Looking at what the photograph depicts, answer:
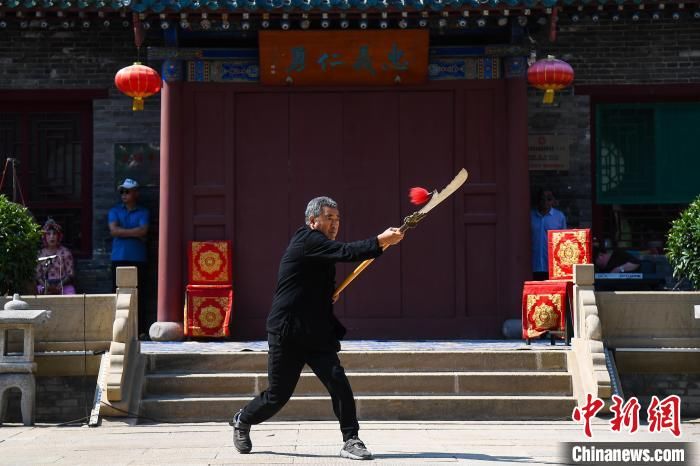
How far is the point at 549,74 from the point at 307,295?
5.52 meters

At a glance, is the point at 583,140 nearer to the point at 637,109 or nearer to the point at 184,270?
the point at 637,109

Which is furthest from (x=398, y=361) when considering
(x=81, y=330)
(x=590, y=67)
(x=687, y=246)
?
(x=590, y=67)

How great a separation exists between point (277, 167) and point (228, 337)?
194 centimetres

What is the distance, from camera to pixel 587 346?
380 inches

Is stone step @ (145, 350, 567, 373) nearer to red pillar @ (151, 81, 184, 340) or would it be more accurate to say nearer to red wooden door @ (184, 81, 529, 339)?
red pillar @ (151, 81, 184, 340)

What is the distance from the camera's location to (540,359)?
1006 cm

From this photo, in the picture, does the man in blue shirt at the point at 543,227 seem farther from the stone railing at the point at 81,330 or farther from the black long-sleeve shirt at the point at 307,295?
the black long-sleeve shirt at the point at 307,295

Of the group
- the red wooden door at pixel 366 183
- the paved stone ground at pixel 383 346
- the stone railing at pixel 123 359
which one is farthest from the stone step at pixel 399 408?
A: the red wooden door at pixel 366 183

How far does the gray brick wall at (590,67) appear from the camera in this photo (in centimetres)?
1317

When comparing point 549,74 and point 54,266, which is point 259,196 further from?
point 549,74

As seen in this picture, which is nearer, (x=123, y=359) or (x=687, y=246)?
(x=123, y=359)

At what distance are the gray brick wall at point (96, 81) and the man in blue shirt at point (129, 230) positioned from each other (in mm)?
310

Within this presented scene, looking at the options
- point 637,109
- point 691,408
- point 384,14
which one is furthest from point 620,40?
point 691,408

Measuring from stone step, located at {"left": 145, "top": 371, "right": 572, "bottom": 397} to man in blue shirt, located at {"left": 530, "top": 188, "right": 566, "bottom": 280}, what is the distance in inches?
110
